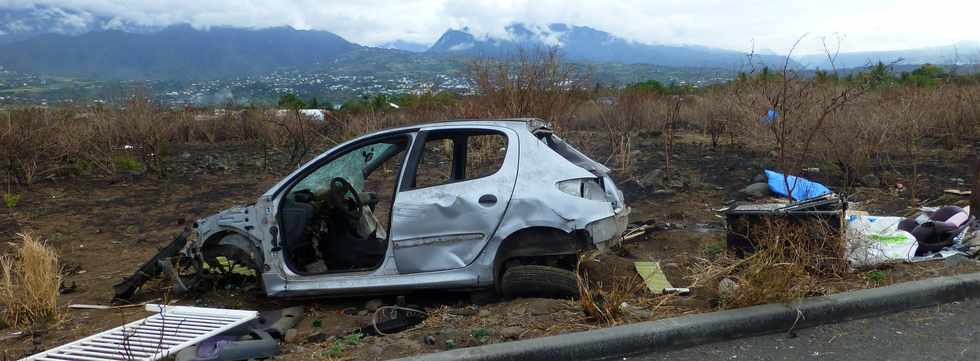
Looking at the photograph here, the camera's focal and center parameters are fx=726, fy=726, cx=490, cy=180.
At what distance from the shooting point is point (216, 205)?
11031 millimetres

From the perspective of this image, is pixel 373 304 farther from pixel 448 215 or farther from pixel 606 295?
pixel 606 295

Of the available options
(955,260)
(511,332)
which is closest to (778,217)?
(955,260)

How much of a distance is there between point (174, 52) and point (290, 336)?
11722cm

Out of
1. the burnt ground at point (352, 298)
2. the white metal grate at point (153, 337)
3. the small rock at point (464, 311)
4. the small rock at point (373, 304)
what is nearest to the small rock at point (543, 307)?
the burnt ground at point (352, 298)

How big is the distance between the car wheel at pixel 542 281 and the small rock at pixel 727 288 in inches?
38.9

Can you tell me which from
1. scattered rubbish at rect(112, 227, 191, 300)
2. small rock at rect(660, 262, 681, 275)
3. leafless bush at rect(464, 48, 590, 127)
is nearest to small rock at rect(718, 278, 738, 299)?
small rock at rect(660, 262, 681, 275)

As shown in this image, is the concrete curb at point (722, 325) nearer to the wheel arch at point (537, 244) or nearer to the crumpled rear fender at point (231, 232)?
the wheel arch at point (537, 244)

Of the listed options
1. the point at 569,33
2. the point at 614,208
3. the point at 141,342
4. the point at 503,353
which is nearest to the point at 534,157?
the point at 614,208

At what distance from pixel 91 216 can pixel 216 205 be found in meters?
1.71

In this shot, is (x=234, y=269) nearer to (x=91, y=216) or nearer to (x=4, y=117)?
(x=91, y=216)

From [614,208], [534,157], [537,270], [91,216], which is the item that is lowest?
[91,216]

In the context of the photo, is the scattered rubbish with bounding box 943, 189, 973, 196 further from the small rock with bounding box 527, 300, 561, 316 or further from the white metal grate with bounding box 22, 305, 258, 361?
the white metal grate with bounding box 22, 305, 258, 361

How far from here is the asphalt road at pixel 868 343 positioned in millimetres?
4211

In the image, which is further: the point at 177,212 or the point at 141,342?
the point at 177,212
